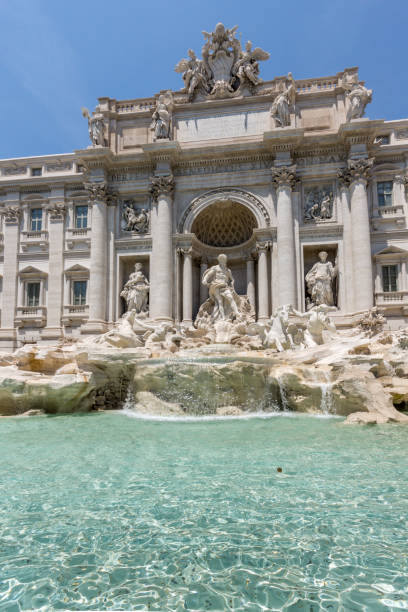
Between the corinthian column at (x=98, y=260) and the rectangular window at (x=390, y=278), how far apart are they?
1426 centimetres

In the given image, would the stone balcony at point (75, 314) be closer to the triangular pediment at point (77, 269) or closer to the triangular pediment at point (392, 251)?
the triangular pediment at point (77, 269)

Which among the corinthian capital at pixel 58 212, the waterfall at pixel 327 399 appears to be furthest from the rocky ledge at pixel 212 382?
the corinthian capital at pixel 58 212

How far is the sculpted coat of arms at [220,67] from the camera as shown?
22.7m

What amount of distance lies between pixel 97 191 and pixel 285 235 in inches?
406

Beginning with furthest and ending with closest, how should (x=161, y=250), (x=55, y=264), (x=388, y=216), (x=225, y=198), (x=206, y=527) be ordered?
(x=55, y=264) → (x=225, y=198) → (x=161, y=250) → (x=388, y=216) → (x=206, y=527)

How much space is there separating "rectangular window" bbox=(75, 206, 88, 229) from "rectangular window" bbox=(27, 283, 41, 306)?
4.07m

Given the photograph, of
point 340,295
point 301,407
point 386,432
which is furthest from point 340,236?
point 386,432

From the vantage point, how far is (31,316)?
2245 cm

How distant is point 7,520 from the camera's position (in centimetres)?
365

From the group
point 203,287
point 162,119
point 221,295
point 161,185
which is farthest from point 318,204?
point 162,119

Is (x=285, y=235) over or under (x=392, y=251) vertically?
over

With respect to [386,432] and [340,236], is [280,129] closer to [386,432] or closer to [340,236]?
[340,236]

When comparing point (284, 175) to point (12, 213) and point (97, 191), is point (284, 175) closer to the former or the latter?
point (97, 191)

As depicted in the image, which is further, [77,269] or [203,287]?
[77,269]
